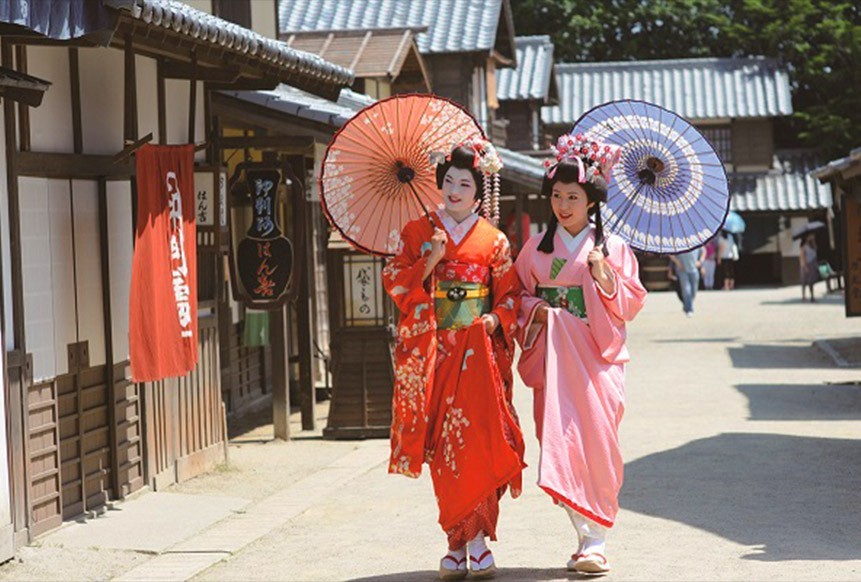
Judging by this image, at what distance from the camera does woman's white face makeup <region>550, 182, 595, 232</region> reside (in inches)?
308

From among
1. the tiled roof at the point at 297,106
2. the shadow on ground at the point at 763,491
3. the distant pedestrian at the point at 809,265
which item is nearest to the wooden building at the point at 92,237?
the tiled roof at the point at 297,106

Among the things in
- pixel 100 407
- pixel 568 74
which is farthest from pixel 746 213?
pixel 100 407

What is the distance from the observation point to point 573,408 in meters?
7.65

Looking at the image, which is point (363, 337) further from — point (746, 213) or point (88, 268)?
point (746, 213)

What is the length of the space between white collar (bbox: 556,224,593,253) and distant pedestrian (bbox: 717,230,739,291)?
→ 1329 inches

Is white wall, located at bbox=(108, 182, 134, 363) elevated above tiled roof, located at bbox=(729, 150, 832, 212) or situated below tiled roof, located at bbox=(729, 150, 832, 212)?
below

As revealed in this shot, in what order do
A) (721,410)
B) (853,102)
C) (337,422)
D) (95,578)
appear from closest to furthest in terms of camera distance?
(95,578)
(337,422)
(721,410)
(853,102)

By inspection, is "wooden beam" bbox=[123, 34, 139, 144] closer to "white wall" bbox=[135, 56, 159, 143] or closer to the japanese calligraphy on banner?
"white wall" bbox=[135, 56, 159, 143]

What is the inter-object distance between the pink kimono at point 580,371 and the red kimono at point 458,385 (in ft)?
0.55

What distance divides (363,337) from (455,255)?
6917 millimetres

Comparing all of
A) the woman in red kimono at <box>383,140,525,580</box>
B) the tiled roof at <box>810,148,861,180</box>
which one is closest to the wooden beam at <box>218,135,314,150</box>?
the woman in red kimono at <box>383,140,525,580</box>

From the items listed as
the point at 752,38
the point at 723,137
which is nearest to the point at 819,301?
the point at 723,137

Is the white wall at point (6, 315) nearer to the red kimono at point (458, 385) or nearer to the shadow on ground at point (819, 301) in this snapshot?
the red kimono at point (458, 385)

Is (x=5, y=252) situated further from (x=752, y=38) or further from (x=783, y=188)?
(x=752, y=38)
